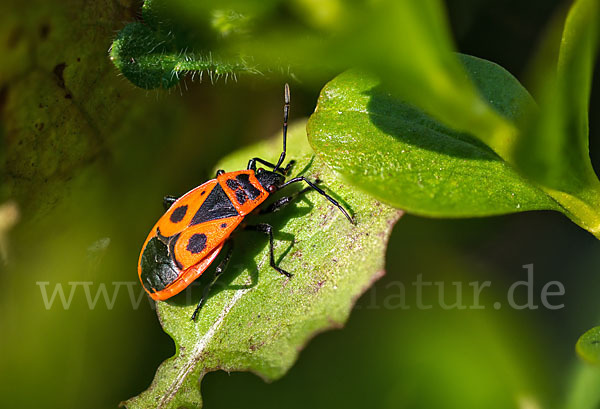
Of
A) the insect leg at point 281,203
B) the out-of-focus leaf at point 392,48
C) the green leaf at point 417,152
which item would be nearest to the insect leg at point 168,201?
the insect leg at point 281,203

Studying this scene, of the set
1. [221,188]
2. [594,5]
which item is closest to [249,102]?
[221,188]

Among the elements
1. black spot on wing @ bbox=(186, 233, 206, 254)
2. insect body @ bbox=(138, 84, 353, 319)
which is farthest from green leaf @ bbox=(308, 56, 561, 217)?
black spot on wing @ bbox=(186, 233, 206, 254)

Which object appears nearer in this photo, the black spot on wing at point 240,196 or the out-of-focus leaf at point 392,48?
the out-of-focus leaf at point 392,48

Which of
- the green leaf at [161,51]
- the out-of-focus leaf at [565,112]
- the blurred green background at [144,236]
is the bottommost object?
the blurred green background at [144,236]

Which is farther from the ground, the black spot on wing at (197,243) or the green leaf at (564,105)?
the green leaf at (564,105)

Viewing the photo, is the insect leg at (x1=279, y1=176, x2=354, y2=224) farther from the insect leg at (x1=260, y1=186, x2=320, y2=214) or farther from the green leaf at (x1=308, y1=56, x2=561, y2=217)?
the green leaf at (x1=308, y1=56, x2=561, y2=217)

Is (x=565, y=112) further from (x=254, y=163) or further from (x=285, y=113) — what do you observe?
(x=254, y=163)

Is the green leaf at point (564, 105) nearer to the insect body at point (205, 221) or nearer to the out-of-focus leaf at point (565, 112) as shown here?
the out-of-focus leaf at point (565, 112)
